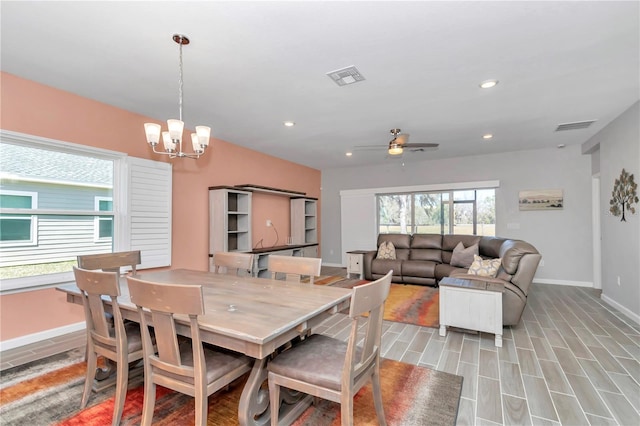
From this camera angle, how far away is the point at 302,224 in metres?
6.61

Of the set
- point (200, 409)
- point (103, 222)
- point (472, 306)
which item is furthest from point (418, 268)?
point (103, 222)

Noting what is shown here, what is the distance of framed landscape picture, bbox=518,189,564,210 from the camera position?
5.59m

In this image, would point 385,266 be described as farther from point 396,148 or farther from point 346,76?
point 346,76

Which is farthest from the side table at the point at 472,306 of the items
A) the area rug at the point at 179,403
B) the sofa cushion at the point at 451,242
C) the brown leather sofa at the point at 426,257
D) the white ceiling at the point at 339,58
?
the sofa cushion at the point at 451,242

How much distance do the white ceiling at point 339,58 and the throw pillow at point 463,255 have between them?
2205 mm

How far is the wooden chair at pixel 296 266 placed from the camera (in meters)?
2.42

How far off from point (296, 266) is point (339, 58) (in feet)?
5.97

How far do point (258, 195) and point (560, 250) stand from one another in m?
5.93

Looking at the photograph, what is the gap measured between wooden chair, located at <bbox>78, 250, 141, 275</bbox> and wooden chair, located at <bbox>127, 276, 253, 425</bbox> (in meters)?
1.40

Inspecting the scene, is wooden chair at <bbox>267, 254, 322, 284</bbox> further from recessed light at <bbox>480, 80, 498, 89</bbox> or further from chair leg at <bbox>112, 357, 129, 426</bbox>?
recessed light at <bbox>480, 80, 498, 89</bbox>

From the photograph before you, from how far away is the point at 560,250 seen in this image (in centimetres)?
558

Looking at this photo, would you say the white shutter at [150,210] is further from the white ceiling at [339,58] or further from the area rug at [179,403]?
the area rug at [179,403]

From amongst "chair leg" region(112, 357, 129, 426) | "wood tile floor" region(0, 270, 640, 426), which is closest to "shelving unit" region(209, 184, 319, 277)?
"wood tile floor" region(0, 270, 640, 426)

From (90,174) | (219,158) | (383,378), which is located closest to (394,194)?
(219,158)
